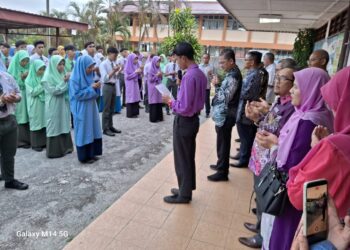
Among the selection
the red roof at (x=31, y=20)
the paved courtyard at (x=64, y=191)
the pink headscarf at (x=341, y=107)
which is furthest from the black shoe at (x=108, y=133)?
the pink headscarf at (x=341, y=107)

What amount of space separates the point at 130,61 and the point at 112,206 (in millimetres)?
5350

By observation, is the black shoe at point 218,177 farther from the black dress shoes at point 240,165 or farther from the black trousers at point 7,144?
the black trousers at point 7,144

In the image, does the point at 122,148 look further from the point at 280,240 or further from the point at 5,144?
the point at 280,240

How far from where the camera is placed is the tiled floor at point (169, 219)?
2.78 m

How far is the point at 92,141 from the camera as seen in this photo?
4.72 m

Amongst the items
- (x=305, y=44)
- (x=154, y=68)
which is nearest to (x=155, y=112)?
(x=154, y=68)

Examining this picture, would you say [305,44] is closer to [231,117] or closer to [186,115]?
[231,117]

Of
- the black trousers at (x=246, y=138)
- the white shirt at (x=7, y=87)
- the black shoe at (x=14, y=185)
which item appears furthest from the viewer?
the black trousers at (x=246, y=138)

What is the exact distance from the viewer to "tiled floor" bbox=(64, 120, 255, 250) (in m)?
2.78

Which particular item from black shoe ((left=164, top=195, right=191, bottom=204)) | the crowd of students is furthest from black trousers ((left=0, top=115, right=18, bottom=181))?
black shoe ((left=164, top=195, right=191, bottom=204))

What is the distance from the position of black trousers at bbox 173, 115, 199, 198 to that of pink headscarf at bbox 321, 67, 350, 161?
1941mm

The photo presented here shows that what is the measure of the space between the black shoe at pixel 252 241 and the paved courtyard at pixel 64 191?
5.06 ft

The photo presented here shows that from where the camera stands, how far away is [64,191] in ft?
12.5

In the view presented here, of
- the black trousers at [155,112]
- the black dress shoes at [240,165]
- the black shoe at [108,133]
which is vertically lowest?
the black shoe at [108,133]
